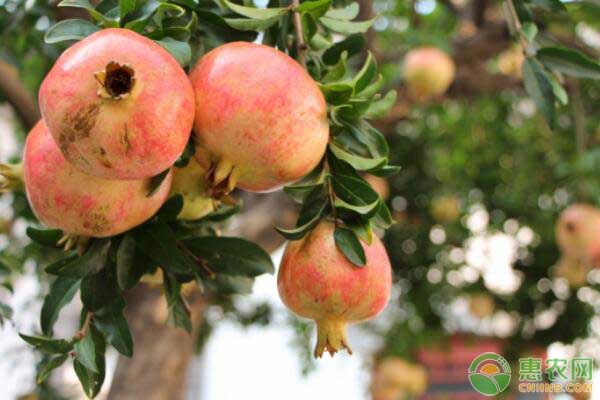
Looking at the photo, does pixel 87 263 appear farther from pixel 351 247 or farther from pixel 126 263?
pixel 351 247

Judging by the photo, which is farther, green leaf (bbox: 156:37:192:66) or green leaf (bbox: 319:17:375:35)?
green leaf (bbox: 319:17:375:35)

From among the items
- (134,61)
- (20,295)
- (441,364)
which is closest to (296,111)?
(134,61)

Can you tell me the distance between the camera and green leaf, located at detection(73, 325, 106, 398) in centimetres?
71

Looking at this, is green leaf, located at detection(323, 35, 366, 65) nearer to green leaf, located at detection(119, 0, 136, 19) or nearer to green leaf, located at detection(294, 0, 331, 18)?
green leaf, located at detection(294, 0, 331, 18)

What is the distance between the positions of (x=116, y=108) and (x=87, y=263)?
251mm

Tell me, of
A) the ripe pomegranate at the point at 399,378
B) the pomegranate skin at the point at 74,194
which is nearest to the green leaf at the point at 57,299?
the pomegranate skin at the point at 74,194

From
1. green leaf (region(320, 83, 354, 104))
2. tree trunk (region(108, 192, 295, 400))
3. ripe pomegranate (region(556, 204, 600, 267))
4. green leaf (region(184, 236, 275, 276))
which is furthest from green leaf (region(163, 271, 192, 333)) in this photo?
ripe pomegranate (region(556, 204, 600, 267))

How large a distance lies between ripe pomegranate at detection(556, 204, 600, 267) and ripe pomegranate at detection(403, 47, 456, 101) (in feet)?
1.85

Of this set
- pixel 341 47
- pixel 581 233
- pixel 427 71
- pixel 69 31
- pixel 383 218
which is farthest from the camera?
pixel 427 71

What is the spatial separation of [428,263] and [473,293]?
21 centimetres

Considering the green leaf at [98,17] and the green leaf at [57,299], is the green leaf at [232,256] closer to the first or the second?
the green leaf at [57,299]

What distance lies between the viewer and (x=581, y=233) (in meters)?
1.95

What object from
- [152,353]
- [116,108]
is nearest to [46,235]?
[116,108]

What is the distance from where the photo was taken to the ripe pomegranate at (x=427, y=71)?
215 centimetres
